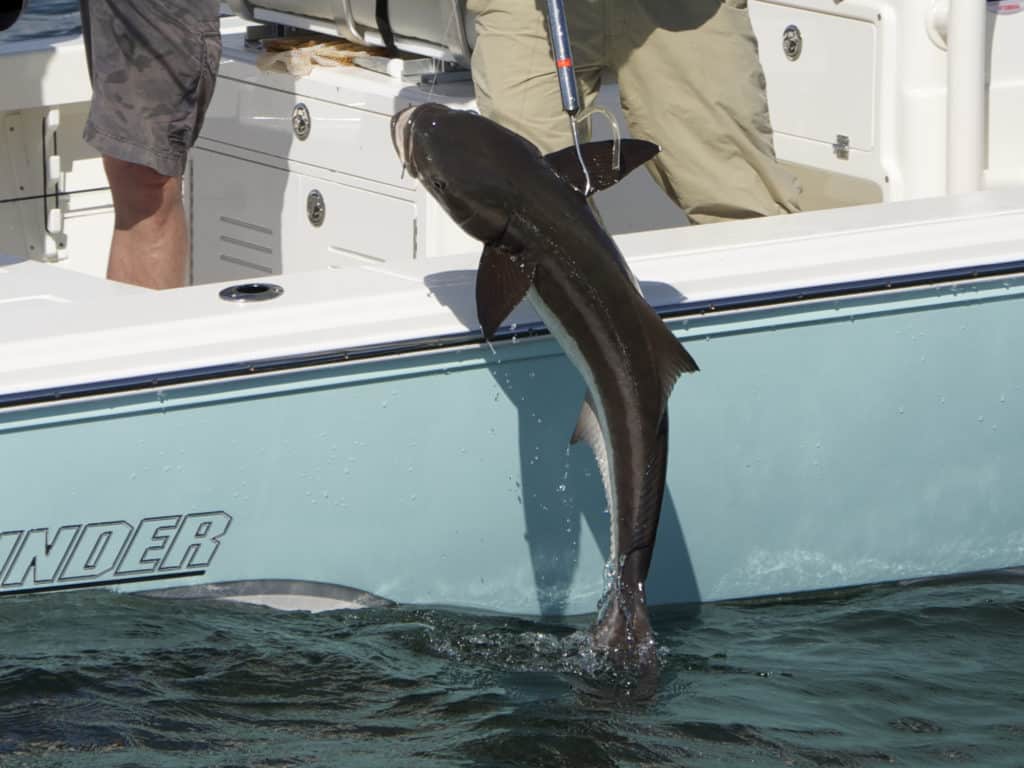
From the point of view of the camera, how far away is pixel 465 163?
2.93 metres

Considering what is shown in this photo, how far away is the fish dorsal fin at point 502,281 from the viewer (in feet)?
9.63

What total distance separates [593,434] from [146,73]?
1528 millimetres

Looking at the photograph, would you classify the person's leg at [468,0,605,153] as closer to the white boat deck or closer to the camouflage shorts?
the white boat deck

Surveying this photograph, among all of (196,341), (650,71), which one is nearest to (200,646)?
(196,341)

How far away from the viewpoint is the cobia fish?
9.59ft

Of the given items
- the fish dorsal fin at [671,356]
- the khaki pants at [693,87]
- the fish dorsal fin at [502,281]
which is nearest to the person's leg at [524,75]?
the khaki pants at [693,87]

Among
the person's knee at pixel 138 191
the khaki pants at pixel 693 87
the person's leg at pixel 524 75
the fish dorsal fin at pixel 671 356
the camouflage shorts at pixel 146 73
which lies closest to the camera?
the fish dorsal fin at pixel 671 356

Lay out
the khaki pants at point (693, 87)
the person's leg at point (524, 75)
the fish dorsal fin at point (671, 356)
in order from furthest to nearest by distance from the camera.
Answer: the khaki pants at point (693, 87), the person's leg at point (524, 75), the fish dorsal fin at point (671, 356)

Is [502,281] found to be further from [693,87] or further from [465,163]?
[693,87]

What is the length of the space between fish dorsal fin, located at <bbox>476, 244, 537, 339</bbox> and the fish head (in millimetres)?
42

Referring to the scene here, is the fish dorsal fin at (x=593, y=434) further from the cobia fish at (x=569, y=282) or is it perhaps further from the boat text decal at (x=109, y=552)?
the boat text decal at (x=109, y=552)

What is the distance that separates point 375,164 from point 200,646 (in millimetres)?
1582

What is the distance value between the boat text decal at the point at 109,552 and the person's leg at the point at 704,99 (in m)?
1.33

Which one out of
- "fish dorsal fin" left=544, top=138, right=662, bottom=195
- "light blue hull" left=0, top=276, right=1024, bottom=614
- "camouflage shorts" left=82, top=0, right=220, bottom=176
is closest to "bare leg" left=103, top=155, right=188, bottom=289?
"camouflage shorts" left=82, top=0, right=220, bottom=176
